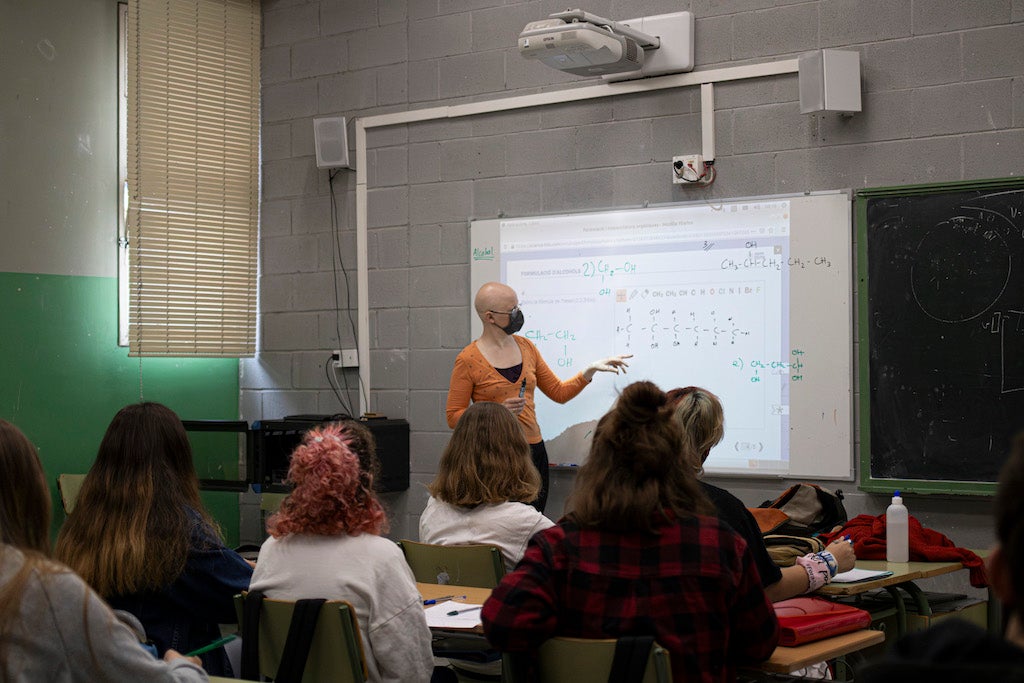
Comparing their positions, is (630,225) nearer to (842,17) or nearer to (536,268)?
(536,268)

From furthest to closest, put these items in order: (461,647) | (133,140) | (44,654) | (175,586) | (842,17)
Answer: (133,140), (842,17), (461,647), (175,586), (44,654)

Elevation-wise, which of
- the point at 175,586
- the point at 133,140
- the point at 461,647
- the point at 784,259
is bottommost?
the point at 461,647

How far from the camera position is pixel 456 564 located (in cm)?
312

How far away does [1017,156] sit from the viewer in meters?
4.27

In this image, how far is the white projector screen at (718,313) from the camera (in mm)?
4605

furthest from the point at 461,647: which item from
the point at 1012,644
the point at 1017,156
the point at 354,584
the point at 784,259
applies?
the point at 1017,156

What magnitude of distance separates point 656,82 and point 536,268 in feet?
3.34

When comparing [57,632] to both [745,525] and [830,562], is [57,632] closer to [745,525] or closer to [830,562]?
[745,525]

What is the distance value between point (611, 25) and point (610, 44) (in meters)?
0.09

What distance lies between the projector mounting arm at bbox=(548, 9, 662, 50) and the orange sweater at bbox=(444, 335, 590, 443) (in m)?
1.41

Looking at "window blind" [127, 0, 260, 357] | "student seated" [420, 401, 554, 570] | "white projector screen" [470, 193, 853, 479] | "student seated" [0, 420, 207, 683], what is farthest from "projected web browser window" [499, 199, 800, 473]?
"student seated" [0, 420, 207, 683]

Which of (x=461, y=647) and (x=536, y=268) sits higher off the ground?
(x=536, y=268)

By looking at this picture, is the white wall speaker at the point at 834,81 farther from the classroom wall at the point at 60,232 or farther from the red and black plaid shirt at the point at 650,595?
the classroom wall at the point at 60,232

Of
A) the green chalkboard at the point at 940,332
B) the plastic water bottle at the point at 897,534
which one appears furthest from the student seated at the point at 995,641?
the green chalkboard at the point at 940,332
